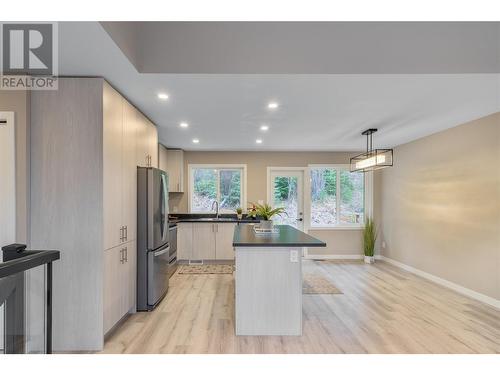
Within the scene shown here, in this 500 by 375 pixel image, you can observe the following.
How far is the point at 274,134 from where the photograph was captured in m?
4.61

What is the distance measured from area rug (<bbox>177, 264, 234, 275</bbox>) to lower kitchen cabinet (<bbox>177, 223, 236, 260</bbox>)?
14 cm

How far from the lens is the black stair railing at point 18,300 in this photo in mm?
1659

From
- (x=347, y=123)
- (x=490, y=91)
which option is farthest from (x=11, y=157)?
(x=490, y=91)

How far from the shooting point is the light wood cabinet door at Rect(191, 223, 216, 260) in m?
5.59

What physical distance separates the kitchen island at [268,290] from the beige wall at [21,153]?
74.4 inches

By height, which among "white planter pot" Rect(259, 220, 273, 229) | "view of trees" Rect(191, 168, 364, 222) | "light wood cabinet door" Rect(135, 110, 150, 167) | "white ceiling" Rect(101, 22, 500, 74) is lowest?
"white planter pot" Rect(259, 220, 273, 229)

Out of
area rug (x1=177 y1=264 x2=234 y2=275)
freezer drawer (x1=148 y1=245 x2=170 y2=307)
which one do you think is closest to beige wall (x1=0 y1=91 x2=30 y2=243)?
freezer drawer (x1=148 y1=245 x2=170 y2=307)

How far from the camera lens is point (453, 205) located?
414 cm

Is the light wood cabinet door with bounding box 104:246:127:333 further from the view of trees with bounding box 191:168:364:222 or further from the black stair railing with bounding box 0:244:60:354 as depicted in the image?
the view of trees with bounding box 191:168:364:222

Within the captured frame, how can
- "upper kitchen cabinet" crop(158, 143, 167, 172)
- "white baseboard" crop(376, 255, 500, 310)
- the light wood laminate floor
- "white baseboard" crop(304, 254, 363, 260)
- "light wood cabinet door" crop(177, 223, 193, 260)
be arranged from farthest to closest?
"white baseboard" crop(304, 254, 363, 260), "light wood cabinet door" crop(177, 223, 193, 260), "upper kitchen cabinet" crop(158, 143, 167, 172), "white baseboard" crop(376, 255, 500, 310), the light wood laminate floor

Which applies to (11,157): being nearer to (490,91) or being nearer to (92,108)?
(92,108)

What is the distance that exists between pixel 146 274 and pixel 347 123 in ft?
11.1
